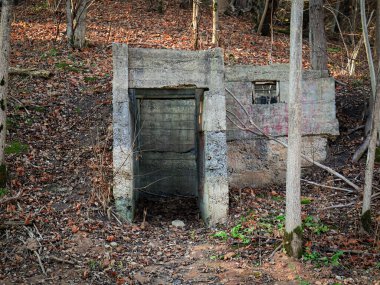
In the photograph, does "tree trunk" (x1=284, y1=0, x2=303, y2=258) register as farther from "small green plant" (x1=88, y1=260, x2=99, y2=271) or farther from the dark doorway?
the dark doorway

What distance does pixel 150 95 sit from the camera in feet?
41.6

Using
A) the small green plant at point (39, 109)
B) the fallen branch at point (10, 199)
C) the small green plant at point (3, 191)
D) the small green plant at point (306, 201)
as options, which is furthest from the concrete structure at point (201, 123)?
the small green plant at point (39, 109)

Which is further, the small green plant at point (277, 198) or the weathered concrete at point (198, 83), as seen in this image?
the small green plant at point (277, 198)

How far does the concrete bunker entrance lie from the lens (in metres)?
13.8

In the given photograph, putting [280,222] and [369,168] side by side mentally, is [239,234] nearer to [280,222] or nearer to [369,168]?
[280,222]

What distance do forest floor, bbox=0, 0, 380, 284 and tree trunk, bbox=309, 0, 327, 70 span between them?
1.39 meters

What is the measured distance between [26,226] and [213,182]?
3.82 meters

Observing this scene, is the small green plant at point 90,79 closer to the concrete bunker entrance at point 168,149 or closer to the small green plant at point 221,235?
the concrete bunker entrance at point 168,149

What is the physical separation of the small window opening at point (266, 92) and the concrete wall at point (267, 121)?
0.12 m

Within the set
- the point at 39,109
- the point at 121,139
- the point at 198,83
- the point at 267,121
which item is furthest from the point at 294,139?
the point at 39,109

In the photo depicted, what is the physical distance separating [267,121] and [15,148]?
19.5 feet

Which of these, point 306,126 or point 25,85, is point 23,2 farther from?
point 306,126

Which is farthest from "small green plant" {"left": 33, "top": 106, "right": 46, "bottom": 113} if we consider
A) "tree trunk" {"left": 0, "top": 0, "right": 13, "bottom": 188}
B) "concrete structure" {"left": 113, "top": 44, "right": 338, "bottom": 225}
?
"tree trunk" {"left": 0, "top": 0, "right": 13, "bottom": 188}

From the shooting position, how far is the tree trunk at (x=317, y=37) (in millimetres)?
13430
